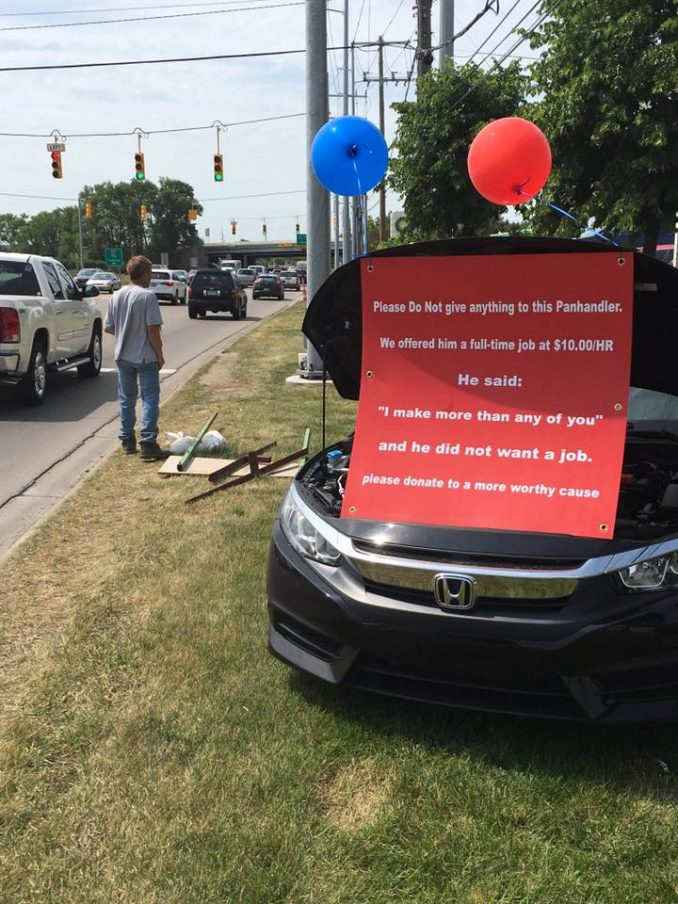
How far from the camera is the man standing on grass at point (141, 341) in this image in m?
7.71

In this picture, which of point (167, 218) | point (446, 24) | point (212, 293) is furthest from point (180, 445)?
point (167, 218)

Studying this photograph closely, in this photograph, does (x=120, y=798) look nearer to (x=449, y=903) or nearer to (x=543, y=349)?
(x=449, y=903)

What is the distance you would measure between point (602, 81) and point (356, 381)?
6392mm

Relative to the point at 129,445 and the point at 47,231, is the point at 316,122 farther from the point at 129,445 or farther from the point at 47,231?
the point at 47,231

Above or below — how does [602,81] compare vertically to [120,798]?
above

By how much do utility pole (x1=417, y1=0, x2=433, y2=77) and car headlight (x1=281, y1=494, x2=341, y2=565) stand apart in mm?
15947

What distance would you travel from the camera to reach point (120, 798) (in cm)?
280

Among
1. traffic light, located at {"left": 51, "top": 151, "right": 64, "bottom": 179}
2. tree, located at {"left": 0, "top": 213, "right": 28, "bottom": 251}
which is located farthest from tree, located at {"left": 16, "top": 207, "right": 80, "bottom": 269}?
traffic light, located at {"left": 51, "top": 151, "right": 64, "bottom": 179}

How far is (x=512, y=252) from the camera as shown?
131 inches

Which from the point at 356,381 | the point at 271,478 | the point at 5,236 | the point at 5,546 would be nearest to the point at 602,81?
the point at 271,478

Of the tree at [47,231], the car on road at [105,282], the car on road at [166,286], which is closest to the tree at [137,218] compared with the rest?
the tree at [47,231]

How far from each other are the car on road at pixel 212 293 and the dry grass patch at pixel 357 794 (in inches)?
1004

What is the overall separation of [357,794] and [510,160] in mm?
5535

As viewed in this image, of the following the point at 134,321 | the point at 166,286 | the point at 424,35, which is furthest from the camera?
the point at 166,286
